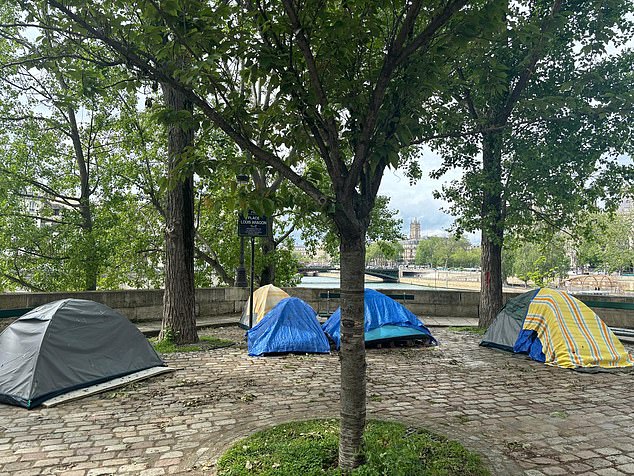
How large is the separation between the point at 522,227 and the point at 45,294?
12692mm

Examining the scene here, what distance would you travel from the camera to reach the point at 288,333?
32.2 feet

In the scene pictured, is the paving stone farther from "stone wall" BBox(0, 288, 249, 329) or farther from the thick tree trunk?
the thick tree trunk

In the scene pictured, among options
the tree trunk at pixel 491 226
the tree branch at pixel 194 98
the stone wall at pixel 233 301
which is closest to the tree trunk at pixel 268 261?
the stone wall at pixel 233 301

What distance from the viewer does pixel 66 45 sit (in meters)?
4.99

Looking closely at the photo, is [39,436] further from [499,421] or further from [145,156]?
[145,156]

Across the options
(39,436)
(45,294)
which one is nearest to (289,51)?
(39,436)

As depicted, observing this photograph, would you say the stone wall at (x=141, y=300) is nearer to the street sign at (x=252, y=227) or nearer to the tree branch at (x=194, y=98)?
the street sign at (x=252, y=227)

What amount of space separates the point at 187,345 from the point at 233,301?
5.88m

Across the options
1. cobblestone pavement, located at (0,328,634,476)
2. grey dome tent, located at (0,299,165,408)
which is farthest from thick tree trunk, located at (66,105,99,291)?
grey dome tent, located at (0,299,165,408)

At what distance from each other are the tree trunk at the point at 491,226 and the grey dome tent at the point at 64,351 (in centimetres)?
894

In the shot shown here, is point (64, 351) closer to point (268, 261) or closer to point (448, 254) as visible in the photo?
point (268, 261)

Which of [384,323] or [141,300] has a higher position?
[141,300]

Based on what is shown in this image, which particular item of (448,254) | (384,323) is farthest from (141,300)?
(448,254)

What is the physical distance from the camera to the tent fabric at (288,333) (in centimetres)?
962
